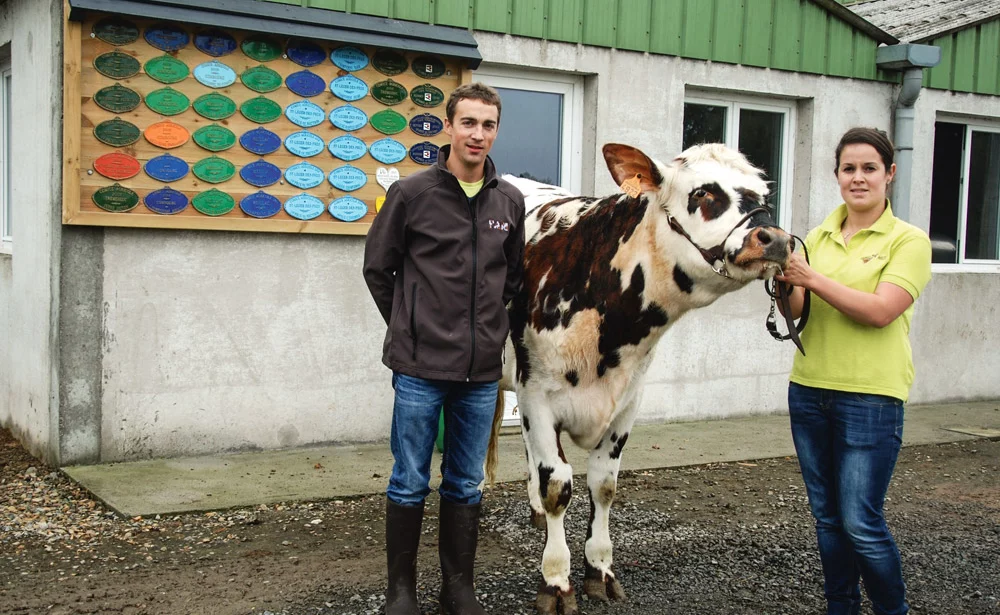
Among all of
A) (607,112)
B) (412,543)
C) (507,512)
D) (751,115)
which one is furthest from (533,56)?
(412,543)

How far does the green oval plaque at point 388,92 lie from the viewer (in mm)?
7090

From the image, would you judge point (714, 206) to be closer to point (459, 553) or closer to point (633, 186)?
point (633, 186)

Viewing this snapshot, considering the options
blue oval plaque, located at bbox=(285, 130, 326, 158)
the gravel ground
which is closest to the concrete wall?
the gravel ground

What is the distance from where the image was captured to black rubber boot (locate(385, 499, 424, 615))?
3915mm

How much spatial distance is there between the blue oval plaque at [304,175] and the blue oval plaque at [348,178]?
100 millimetres

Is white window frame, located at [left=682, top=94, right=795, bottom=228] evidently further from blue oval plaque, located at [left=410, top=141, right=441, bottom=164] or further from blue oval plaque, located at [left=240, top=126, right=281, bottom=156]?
blue oval plaque, located at [left=240, top=126, right=281, bottom=156]

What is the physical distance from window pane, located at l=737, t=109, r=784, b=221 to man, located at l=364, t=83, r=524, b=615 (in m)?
5.62

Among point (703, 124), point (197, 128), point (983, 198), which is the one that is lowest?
point (983, 198)

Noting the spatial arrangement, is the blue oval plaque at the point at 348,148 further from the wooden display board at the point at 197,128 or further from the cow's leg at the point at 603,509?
the cow's leg at the point at 603,509

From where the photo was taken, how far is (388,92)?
7133 millimetres

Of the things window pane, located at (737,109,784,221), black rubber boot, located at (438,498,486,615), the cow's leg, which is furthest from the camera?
window pane, located at (737,109,784,221)

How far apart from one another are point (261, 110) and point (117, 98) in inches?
36.2

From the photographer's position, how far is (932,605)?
4.48 meters

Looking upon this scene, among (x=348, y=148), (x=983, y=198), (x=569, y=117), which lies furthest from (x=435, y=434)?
(x=983, y=198)
